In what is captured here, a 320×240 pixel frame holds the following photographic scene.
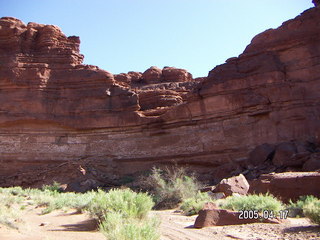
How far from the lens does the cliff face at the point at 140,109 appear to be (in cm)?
2266

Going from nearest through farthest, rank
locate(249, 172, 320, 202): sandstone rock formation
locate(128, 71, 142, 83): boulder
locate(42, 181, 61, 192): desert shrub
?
locate(249, 172, 320, 202): sandstone rock formation, locate(42, 181, 61, 192): desert shrub, locate(128, 71, 142, 83): boulder

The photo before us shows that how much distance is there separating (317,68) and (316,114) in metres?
3.35

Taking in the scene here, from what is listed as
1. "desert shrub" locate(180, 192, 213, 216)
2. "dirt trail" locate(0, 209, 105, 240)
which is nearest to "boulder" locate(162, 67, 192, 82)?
"desert shrub" locate(180, 192, 213, 216)

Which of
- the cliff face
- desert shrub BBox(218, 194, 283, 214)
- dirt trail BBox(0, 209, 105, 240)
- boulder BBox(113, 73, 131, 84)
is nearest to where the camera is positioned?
dirt trail BBox(0, 209, 105, 240)

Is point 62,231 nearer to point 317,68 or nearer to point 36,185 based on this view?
point 36,185

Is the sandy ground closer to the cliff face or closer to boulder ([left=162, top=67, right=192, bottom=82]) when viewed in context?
the cliff face

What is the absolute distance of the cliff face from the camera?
22.7 meters

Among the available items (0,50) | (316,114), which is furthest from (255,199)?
(0,50)

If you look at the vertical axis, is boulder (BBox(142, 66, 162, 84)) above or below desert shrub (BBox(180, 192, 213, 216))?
above

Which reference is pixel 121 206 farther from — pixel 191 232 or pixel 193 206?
pixel 193 206

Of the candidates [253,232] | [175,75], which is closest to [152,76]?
[175,75]

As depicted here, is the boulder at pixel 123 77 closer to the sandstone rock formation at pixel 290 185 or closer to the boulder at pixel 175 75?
the boulder at pixel 175 75

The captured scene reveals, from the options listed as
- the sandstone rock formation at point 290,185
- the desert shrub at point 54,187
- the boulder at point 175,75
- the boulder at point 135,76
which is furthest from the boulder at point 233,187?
the boulder at point 135,76

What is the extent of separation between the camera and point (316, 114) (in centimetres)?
2119
